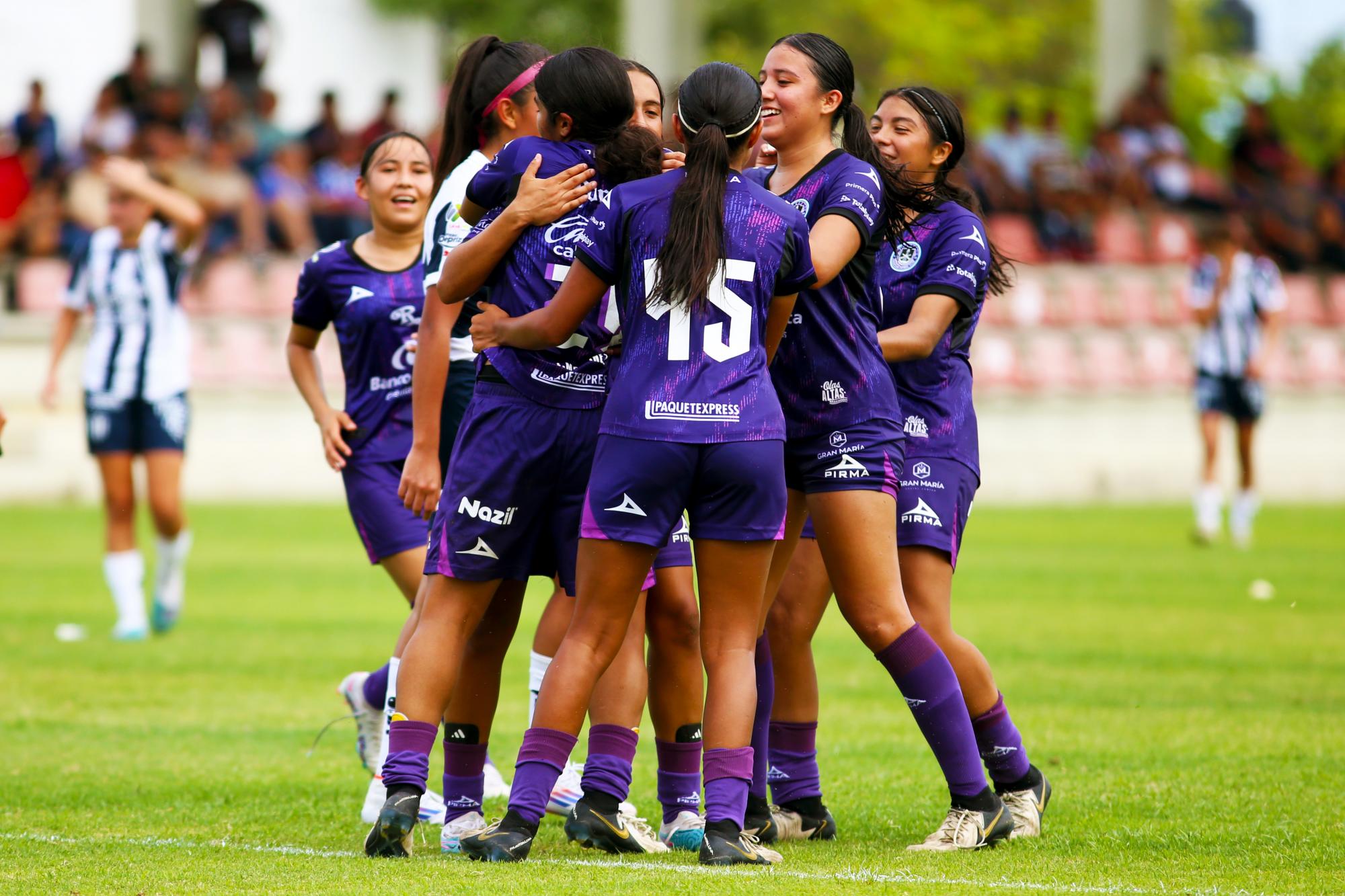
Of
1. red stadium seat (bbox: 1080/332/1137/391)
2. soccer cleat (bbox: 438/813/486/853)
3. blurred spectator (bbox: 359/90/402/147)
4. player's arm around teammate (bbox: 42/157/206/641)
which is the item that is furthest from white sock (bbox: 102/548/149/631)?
red stadium seat (bbox: 1080/332/1137/391)

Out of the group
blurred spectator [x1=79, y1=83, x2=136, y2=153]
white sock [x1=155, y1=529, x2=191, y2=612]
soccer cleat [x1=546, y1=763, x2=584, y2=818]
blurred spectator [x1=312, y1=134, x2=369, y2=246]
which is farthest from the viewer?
blurred spectator [x1=312, y1=134, x2=369, y2=246]

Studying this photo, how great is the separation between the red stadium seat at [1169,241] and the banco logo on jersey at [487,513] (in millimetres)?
21275

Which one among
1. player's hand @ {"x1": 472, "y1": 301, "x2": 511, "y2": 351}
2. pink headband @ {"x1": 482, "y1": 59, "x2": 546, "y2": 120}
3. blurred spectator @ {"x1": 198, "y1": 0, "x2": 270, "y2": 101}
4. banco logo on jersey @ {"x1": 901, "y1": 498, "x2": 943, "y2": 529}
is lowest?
banco logo on jersey @ {"x1": 901, "y1": 498, "x2": 943, "y2": 529}

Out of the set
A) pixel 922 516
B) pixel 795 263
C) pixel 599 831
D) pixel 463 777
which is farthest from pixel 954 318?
pixel 463 777

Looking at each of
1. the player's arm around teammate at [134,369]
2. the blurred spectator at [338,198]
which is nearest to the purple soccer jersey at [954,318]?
the player's arm around teammate at [134,369]

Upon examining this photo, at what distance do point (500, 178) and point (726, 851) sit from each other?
2.01m

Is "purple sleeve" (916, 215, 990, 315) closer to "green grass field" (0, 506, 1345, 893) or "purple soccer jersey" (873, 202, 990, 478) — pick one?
"purple soccer jersey" (873, 202, 990, 478)

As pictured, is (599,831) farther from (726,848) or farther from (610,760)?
(726,848)

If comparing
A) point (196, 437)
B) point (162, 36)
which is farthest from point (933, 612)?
point (162, 36)

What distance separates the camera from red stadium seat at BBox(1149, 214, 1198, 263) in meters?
24.9

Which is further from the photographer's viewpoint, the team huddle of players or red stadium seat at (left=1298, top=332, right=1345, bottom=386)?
red stadium seat at (left=1298, top=332, right=1345, bottom=386)

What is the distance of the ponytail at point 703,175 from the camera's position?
15.4ft

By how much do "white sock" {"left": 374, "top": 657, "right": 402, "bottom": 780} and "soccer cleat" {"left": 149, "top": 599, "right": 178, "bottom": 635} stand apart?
14.9 feet

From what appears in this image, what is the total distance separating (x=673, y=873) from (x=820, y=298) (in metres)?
1.71
